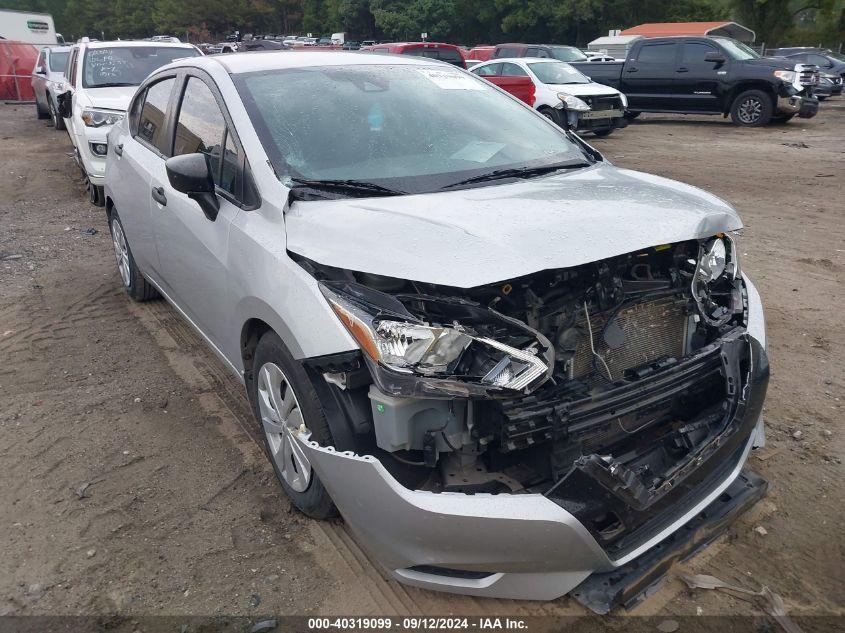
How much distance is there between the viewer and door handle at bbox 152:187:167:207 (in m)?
4.01

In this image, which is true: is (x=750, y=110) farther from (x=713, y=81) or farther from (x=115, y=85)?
(x=115, y=85)

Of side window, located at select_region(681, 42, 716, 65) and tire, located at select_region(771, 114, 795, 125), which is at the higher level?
side window, located at select_region(681, 42, 716, 65)

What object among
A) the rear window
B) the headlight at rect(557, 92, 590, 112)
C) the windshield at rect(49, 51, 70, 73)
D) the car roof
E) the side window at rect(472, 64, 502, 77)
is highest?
the car roof

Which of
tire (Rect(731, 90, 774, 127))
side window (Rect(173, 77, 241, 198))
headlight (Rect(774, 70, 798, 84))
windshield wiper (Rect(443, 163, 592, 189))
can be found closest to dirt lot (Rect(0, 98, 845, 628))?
side window (Rect(173, 77, 241, 198))

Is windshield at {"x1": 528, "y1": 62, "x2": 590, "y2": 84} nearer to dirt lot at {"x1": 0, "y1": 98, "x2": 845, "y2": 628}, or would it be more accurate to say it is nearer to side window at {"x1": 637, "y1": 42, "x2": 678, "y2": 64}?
side window at {"x1": 637, "y1": 42, "x2": 678, "y2": 64}

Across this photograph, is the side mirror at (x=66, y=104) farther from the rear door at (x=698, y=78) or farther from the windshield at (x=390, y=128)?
the rear door at (x=698, y=78)

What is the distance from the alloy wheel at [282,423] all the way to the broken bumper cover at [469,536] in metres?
0.30

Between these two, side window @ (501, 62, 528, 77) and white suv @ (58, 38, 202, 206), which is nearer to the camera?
white suv @ (58, 38, 202, 206)

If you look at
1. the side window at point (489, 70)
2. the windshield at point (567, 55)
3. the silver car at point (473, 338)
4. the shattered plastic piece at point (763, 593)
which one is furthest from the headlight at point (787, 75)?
the shattered plastic piece at point (763, 593)

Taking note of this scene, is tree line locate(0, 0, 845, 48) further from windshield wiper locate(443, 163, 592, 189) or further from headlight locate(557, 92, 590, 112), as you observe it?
windshield wiper locate(443, 163, 592, 189)

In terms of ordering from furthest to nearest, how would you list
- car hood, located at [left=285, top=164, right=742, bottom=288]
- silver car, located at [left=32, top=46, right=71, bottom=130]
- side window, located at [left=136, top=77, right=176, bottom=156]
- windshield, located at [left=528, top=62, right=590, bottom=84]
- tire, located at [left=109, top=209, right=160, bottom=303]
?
silver car, located at [left=32, top=46, right=71, bottom=130] → windshield, located at [left=528, top=62, right=590, bottom=84] → tire, located at [left=109, top=209, right=160, bottom=303] → side window, located at [left=136, top=77, right=176, bottom=156] → car hood, located at [left=285, top=164, right=742, bottom=288]

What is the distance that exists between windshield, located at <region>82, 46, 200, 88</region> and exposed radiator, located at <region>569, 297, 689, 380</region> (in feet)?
28.2

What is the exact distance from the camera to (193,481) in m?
3.36

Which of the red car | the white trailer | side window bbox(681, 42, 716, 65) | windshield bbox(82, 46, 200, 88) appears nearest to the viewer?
windshield bbox(82, 46, 200, 88)
